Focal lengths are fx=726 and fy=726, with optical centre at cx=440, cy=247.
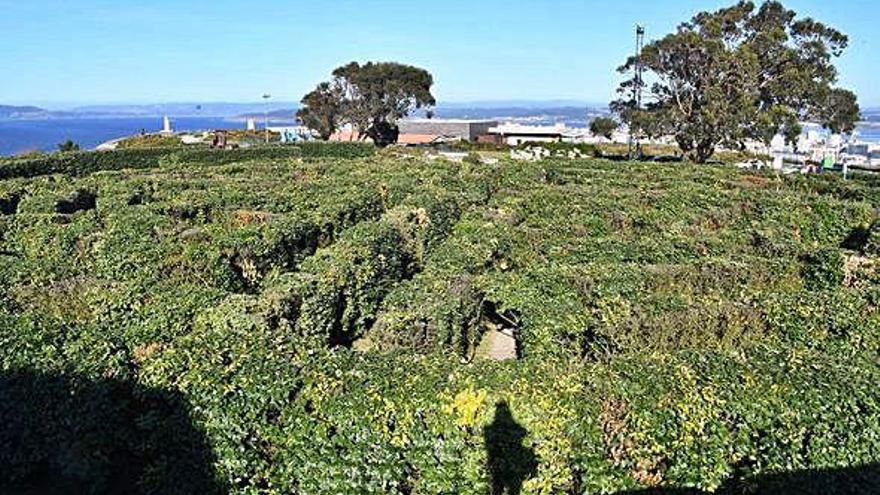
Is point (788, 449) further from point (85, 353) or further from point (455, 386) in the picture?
point (85, 353)

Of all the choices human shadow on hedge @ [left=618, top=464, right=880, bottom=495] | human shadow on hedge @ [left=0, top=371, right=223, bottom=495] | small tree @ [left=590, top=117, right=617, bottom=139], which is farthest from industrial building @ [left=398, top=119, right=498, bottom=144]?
human shadow on hedge @ [left=618, top=464, right=880, bottom=495]

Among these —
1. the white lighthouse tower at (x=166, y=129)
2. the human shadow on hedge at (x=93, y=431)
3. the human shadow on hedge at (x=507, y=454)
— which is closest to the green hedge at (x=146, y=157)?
the human shadow on hedge at (x=93, y=431)

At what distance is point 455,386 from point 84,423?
406 centimetres

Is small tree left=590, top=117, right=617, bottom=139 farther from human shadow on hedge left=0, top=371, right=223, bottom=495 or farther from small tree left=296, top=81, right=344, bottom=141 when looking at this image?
human shadow on hedge left=0, top=371, right=223, bottom=495

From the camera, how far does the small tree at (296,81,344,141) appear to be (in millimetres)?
66938

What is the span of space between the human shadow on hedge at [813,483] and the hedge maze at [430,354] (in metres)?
0.02

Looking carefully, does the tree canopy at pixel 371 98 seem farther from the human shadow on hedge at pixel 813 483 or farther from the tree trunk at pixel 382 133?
the human shadow on hedge at pixel 813 483

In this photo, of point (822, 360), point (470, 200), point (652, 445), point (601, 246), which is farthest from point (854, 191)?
point (652, 445)

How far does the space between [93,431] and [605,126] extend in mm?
56138

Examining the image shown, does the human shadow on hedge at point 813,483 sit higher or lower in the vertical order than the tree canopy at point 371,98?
lower

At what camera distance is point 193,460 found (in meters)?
7.53

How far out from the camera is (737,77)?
4422 centimetres

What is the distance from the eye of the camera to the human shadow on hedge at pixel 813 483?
24.0 feet

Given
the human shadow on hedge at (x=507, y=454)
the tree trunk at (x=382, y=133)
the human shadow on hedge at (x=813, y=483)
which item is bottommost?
the human shadow on hedge at (x=813, y=483)
